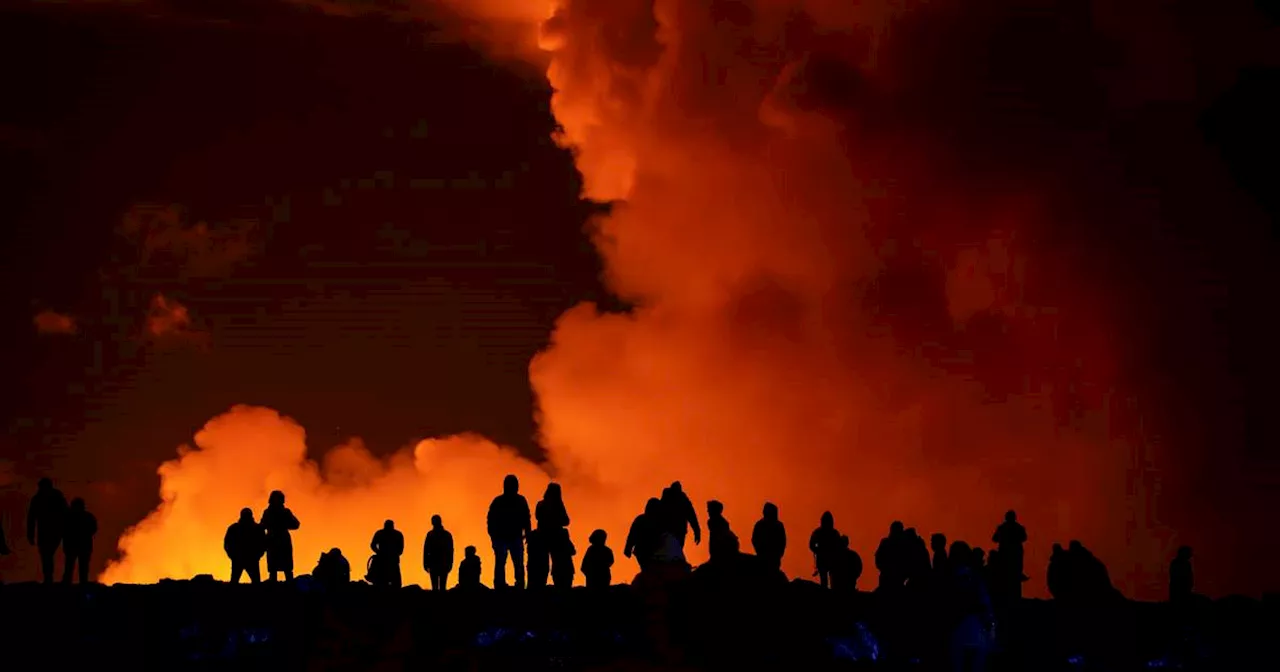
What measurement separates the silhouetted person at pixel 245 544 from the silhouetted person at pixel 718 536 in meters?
9.19

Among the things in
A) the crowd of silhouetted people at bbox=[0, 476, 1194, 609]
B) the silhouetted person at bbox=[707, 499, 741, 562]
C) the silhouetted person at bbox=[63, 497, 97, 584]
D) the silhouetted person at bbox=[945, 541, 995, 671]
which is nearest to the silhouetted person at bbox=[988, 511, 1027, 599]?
the crowd of silhouetted people at bbox=[0, 476, 1194, 609]

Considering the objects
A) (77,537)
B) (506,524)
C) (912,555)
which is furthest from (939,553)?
(77,537)

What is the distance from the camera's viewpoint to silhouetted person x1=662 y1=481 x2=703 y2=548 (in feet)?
117

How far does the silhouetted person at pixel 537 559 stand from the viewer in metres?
35.3

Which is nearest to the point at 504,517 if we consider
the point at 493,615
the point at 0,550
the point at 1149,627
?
the point at 493,615

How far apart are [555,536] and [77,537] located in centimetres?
966

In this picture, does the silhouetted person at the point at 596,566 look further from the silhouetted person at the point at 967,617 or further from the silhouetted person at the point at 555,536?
the silhouetted person at the point at 967,617

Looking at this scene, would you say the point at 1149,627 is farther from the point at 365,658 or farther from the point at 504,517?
the point at 365,658

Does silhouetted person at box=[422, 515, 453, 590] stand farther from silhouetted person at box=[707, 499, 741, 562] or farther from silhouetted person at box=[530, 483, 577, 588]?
silhouetted person at box=[707, 499, 741, 562]

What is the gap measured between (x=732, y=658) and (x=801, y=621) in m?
1.72

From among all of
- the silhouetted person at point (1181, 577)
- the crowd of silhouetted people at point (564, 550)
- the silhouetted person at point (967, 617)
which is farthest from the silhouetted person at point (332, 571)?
Result: the silhouetted person at point (1181, 577)

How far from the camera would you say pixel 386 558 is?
35.5 m

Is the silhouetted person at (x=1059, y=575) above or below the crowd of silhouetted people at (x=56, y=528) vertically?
below

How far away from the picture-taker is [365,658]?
32.2 metres
